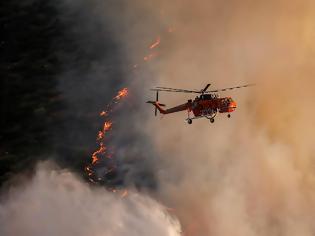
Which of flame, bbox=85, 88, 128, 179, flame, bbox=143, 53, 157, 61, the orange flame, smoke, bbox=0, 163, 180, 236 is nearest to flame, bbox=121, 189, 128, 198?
smoke, bbox=0, 163, 180, 236

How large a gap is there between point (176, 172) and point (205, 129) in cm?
1097

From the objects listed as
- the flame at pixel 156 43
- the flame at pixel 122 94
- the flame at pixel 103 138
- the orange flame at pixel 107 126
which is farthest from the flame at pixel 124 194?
the flame at pixel 156 43

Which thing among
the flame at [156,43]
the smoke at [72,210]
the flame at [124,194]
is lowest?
the smoke at [72,210]

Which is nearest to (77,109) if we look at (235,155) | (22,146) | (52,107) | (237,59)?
(52,107)

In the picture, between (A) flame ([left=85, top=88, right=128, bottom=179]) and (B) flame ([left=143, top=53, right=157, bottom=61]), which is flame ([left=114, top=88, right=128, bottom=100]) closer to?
(A) flame ([left=85, top=88, right=128, bottom=179])

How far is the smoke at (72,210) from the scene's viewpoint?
62.9 m

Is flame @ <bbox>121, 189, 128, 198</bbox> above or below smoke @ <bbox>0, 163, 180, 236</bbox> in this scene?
above

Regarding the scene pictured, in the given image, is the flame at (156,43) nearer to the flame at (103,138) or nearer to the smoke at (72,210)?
the flame at (103,138)

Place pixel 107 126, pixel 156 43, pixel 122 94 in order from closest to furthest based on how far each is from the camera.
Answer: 1. pixel 107 126
2. pixel 122 94
3. pixel 156 43

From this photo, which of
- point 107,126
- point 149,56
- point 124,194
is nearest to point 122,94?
point 107,126

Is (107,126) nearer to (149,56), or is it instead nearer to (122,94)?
(122,94)

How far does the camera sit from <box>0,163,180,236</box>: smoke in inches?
2475

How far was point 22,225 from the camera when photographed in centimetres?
6219

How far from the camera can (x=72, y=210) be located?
214 feet
